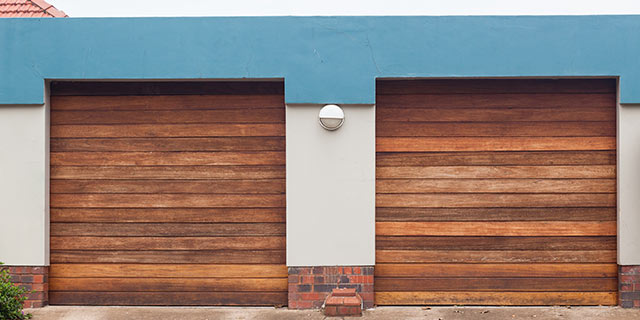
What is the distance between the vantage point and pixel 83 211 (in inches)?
223

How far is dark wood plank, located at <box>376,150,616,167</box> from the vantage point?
552 centimetres

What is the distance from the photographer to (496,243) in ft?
18.2

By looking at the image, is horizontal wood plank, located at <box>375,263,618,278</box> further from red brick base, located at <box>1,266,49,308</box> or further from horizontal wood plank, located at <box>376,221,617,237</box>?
red brick base, located at <box>1,266,49,308</box>

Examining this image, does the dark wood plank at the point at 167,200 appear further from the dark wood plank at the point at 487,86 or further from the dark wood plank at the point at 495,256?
the dark wood plank at the point at 487,86

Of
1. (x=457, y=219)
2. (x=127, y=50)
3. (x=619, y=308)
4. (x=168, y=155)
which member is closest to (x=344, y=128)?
(x=457, y=219)

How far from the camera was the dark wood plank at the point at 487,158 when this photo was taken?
5.52 m

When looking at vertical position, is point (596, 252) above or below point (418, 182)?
below

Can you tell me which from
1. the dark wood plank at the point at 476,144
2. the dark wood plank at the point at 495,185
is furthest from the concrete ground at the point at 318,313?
the dark wood plank at the point at 476,144

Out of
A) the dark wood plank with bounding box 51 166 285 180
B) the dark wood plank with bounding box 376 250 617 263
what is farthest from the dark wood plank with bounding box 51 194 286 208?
the dark wood plank with bounding box 376 250 617 263

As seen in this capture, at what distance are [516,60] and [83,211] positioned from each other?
4.78m

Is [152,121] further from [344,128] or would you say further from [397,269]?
[397,269]

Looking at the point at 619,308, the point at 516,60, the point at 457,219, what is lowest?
the point at 619,308

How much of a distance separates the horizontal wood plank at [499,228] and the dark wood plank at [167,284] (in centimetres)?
133

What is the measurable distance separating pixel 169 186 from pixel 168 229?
1.50ft
